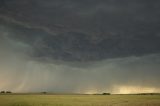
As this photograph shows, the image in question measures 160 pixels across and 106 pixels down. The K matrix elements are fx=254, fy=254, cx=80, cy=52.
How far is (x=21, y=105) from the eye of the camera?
6053 centimetres

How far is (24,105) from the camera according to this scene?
2377 inches

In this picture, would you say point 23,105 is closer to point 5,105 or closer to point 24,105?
point 24,105

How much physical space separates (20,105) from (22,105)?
61 centimetres

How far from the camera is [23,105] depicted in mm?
60406

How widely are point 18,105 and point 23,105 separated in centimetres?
146

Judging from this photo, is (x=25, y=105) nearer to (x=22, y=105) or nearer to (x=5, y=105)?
(x=22, y=105)

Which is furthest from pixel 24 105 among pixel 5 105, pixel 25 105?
pixel 5 105

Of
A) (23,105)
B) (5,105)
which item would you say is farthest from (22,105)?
(5,105)

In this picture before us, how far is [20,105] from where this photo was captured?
60.8 meters

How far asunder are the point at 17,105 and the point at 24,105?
183cm

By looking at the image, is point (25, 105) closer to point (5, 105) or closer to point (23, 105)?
point (23, 105)

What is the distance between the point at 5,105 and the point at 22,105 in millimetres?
3929

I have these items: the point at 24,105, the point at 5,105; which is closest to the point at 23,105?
the point at 24,105

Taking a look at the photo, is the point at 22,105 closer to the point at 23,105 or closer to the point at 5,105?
the point at 23,105
